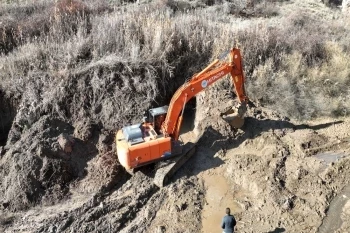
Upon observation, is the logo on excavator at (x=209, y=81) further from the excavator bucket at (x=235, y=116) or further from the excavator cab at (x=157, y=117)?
the excavator bucket at (x=235, y=116)

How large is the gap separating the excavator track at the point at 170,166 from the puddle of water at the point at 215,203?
0.68 metres

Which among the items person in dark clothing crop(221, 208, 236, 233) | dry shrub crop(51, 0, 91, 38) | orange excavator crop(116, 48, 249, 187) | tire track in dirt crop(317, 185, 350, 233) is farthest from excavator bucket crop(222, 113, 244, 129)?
dry shrub crop(51, 0, 91, 38)

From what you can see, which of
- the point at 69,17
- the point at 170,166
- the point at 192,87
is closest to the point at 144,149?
the point at 170,166

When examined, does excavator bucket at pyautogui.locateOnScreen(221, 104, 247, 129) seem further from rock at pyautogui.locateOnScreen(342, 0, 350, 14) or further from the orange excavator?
rock at pyautogui.locateOnScreen(342, 0, 350, 14)

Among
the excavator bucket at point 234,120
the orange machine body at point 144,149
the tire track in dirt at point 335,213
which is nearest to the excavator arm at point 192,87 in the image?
the orange machine body at point 144,149

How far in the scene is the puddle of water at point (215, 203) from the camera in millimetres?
8656

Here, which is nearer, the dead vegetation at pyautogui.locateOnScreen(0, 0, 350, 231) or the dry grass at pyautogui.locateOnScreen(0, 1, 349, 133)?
the dead vegetation at pyautogui.locateOnScreen(0, 0, 350, 231)

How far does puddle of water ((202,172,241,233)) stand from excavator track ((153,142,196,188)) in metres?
0.68

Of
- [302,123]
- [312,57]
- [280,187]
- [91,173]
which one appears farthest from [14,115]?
[312,57]

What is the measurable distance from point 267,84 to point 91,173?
5993mm

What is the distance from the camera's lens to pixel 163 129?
9641mm

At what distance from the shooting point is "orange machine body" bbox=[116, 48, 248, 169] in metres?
9.16

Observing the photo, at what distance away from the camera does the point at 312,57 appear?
1327 cm

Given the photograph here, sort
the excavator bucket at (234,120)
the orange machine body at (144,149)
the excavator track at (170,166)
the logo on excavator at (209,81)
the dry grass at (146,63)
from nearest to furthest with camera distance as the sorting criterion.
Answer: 1. the orange machine body at (144,149)
2. the excavator track at (170,166)
3. the logo on excavator at (209,81)
4. the excavator bucket at (234,120)
5. the dry grass at (146,63)
